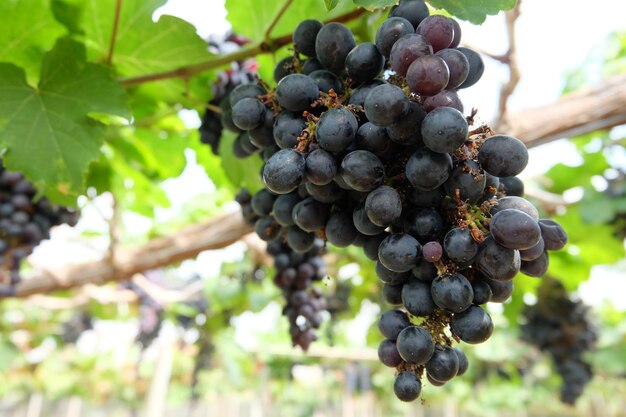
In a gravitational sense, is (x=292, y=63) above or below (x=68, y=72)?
above

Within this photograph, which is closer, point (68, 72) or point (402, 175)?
point (402, 175)

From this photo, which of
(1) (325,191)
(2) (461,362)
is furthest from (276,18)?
(2) (461,362)

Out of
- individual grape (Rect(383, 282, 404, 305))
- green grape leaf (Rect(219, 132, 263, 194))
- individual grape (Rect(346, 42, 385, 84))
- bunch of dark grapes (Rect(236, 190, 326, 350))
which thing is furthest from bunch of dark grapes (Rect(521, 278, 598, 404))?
individual grape (Rect(346, 42, 385, 84))

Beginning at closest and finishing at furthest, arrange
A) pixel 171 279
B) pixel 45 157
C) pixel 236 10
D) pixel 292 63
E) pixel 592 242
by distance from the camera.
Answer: pixel 292 63, pixel 45 157, pixel 236 10, pixel 592 242, pixel 171 279

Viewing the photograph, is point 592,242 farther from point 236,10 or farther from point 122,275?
point 122,275

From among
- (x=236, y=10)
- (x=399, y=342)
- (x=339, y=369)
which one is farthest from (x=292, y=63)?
(x=339, y=369)

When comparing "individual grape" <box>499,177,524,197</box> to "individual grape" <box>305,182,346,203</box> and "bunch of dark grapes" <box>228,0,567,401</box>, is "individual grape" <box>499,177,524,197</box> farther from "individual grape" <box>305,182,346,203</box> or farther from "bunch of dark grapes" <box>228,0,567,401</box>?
"individual grape" <box>305,182,346,203</box>
